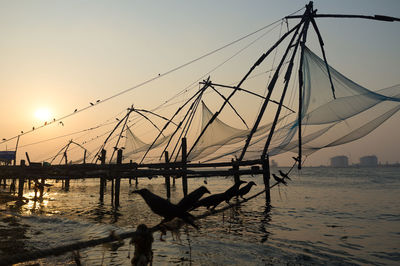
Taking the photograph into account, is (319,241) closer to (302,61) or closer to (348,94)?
(348,94)

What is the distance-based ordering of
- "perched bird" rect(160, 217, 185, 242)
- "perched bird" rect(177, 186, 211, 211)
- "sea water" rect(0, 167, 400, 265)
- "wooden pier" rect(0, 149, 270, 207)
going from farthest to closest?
1. "wooden pier" rect(0, 149, 270, 207)
2. "sea water" rect(0, 167, 400, 265)
3. "perched bird" rect(177, 186, 211, 211)
4. "perched bird" rect(160, 217, 185, 242)

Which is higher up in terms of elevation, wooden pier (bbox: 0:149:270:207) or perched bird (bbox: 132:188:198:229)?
wooden pier (bbox: 0:149:270:207)

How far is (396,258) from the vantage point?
653 cm

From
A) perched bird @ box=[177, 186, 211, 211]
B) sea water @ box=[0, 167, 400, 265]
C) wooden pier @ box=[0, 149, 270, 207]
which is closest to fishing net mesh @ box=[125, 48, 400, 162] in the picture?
wooden pier @ box=[0, 149, 270, 207]

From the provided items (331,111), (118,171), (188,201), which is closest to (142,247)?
(188,201)

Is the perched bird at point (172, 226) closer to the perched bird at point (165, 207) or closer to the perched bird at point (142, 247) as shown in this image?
the perched bird at point (165, 207)

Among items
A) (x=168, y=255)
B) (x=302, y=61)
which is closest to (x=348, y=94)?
(x=302, y=61)

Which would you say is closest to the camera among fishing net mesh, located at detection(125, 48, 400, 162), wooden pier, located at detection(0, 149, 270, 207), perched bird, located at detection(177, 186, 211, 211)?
perched bird, located at detection(177, 186, 211, 211)

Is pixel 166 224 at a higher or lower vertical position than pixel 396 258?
higher

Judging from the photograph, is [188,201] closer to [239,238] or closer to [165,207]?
[165,207]

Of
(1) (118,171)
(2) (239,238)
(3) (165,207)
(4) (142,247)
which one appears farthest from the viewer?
(1) (118,171)

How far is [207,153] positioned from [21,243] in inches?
393

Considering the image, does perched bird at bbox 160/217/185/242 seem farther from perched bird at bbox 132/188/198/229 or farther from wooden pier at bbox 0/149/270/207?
wooden pier at bbox 0/149/270/207

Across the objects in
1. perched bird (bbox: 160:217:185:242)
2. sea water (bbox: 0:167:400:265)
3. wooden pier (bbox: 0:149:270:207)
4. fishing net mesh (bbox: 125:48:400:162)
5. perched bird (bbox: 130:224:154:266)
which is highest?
fishing net mesh (bbox: 125:48:400:162)
